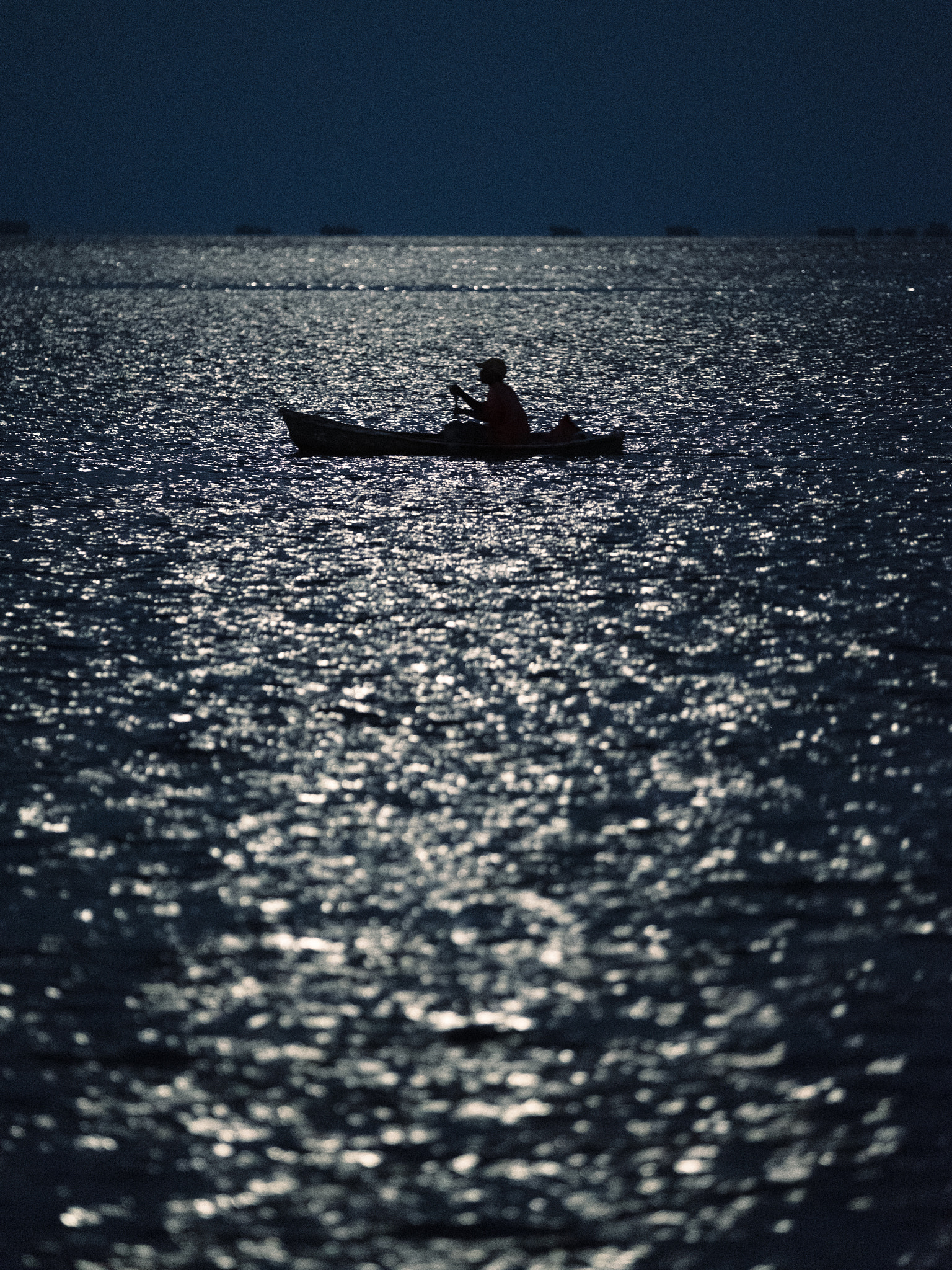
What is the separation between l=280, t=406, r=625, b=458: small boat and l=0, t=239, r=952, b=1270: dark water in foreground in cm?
419

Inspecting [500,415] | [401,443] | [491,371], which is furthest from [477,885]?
[401,443]

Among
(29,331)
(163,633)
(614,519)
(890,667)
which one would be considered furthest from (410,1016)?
(29,331)

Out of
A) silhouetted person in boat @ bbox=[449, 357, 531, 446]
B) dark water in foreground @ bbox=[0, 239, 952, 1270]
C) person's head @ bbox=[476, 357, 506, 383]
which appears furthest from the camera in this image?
silhouetted person in boat @ bbox=[449, 357, 531, 446]

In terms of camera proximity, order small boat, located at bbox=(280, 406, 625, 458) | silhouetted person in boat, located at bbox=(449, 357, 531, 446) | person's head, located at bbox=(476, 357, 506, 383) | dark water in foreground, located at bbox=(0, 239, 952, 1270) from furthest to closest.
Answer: small boat, located at bbox=(280, 406, 625, 458) → silhouetted person in boat, located at bbox=(449, 357, 531, 446) → person's head, located at bbox=(476, 357, 506, 383) → dark water in foreground, located at bbox=(0, 239, 952, 1270)

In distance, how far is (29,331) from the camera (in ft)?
271

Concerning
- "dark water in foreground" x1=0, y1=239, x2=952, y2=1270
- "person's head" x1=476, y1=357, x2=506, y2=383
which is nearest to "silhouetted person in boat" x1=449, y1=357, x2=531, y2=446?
"person's head" x1=476, y1=357, x2=506, y2=383

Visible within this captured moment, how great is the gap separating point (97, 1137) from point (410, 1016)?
191 cm

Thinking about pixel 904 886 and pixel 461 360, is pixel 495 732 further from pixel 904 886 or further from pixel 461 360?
pixel 461 360

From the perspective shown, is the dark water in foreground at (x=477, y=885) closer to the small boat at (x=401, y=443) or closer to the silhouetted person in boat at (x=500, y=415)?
the silhouetted person in boat at (x=500, y=415)

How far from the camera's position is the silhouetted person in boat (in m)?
31.9

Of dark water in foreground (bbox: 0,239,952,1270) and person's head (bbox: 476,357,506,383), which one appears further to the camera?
person's head (bbox: 476,357,506,383)

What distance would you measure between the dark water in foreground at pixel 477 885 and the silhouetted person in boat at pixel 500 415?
3.75 metres

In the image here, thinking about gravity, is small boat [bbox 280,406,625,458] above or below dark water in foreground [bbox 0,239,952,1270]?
above

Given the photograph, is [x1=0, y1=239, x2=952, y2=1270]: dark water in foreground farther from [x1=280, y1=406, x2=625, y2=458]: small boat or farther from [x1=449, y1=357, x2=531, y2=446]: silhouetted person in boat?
[x1=280, y1=406, x2=625, y2=458]: small boat
